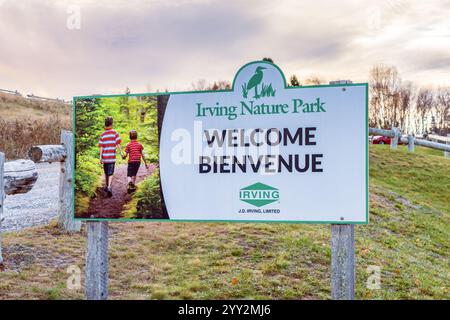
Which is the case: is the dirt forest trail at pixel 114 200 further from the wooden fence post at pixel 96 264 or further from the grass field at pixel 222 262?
the grass field at pixel 222 262

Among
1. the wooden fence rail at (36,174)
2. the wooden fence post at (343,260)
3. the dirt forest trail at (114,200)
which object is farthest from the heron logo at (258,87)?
the wooden fence rail at (36,174)

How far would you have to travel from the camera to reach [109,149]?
5617mm

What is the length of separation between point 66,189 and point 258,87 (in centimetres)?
490

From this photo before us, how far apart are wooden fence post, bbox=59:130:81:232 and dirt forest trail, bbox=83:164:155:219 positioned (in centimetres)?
325

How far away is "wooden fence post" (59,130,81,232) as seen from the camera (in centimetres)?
870

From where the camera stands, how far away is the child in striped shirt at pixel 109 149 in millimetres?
5586

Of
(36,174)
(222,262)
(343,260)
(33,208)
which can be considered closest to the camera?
(343,260)

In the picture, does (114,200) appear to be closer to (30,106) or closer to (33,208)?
(33,208)

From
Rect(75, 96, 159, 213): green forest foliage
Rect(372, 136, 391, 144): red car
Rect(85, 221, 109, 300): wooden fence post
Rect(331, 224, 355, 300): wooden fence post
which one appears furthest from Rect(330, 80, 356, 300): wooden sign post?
Rect(372, 136, 391, 144): red car

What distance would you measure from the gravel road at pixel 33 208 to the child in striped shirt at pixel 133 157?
5.10m

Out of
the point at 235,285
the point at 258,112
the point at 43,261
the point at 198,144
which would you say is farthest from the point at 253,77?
the point at 43,261

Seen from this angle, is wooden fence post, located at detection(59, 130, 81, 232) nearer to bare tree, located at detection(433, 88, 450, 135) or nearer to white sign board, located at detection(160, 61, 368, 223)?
white sign board, located at detection(160, 61, 368, 223)

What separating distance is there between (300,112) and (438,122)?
5452cm

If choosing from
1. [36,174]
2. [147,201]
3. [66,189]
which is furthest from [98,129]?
[66,189]
